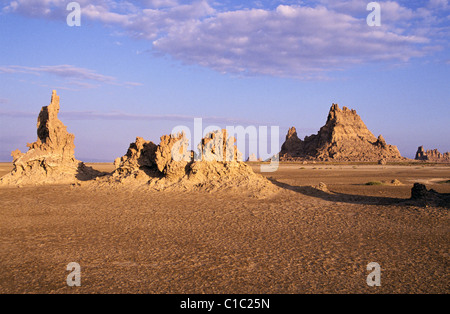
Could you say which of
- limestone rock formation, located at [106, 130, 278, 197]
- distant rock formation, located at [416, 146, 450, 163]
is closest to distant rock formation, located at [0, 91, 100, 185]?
limestone rock formation, located at [106, 130, 278, 197]

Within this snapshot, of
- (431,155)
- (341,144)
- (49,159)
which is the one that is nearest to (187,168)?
(49,159)

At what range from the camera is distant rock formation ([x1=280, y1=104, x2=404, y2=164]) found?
97.4 metres

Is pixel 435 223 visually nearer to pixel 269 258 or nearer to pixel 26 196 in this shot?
pixel 269 258

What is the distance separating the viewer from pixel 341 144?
329ft

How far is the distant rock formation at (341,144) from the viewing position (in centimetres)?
9744

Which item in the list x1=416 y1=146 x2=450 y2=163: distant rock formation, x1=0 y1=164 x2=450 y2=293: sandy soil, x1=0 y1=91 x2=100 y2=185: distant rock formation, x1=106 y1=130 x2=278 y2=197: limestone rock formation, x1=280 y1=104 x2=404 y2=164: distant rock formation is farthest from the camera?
x1=416 y1=146 x2=450 y2=163: distant rock formation

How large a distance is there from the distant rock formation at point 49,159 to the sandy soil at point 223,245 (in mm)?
5591

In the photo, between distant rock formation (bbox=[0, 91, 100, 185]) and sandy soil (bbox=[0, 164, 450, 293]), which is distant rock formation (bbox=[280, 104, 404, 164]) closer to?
distant rock formation (bbox=[0, 91, 100, 185])

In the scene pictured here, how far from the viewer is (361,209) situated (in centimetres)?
1187

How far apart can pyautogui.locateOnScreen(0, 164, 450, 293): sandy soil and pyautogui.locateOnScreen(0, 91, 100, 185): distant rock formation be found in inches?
220

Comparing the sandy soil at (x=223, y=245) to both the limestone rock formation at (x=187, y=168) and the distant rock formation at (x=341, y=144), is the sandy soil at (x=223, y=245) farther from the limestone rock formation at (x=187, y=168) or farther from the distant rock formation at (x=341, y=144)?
the distant rock formation at (x=341, y=144)

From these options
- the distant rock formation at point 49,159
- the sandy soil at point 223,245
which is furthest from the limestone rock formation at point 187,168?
the distant rock formation at point 49,159

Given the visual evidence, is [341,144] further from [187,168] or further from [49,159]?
[49,159]

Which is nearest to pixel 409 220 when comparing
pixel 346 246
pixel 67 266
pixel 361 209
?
pixel 361 209
